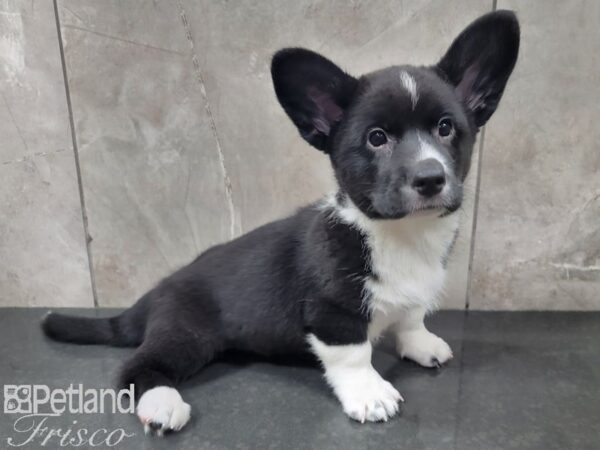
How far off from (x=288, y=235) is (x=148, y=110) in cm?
86

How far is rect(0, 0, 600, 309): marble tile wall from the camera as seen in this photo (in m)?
2.10

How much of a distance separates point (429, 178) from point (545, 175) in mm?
1122

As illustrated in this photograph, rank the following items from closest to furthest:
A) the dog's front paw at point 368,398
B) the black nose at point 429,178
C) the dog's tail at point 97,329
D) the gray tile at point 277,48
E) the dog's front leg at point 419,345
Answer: the black nose at point 429,178
the dog's front paw at point 368,398
the dog's front leg at point 419,345
the dog's tail at point 97,329
the gray tile at point 277,48

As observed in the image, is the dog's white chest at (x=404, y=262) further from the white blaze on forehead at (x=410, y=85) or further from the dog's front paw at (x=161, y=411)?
the dog's front paw at (x=161, y=411)

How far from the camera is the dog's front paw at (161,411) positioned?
1.49 m

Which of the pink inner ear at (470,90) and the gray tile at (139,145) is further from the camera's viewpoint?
the gray tile at (139,145)

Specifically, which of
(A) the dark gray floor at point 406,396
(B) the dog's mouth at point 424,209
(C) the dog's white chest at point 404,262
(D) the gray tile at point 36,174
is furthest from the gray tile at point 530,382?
(D) the gray tile at point 36,174

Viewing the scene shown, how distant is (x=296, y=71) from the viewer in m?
1.51

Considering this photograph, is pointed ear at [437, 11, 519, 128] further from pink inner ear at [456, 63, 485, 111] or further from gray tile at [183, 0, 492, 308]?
gray tile at [183, 0, 492, 308]

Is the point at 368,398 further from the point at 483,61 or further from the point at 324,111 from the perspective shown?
the point at 483,61

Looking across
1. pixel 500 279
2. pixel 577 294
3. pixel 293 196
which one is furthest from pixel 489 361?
pixel 293 196

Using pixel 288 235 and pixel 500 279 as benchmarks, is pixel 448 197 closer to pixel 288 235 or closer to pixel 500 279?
pixel 288 235

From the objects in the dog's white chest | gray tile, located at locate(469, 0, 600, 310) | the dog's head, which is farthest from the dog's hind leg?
gray tile, located at locate(469, 0, 600, 310)

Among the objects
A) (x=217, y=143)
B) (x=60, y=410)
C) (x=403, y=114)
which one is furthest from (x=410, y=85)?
(x=60, y=410)
